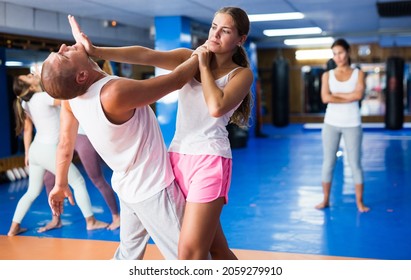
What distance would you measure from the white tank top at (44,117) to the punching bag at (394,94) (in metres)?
9.38

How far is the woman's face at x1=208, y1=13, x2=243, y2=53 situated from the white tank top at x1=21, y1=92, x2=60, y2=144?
8.35 ft

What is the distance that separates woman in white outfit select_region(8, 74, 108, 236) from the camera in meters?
4.41

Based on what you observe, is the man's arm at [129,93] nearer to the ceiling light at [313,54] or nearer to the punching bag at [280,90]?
the punching bag at [280,90]

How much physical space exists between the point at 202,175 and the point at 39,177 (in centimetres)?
275

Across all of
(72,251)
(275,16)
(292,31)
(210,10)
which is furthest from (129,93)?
(292,31)

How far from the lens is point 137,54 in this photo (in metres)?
2.25

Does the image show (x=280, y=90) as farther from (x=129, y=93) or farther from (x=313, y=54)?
(x=129, y=93)

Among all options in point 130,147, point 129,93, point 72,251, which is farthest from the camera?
point 72,251

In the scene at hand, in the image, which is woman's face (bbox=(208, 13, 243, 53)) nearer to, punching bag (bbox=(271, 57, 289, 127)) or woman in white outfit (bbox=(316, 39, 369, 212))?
woman in white outfit (bbox=(316, 39, 369, 212))

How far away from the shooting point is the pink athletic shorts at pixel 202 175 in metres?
2.11

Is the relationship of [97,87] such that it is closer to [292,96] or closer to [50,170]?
[50,170]

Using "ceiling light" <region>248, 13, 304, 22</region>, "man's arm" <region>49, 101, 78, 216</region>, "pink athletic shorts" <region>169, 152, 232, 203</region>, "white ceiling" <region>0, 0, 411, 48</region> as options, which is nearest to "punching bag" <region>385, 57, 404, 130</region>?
"white ceiling" <region>0, 0, 411, 48</region>

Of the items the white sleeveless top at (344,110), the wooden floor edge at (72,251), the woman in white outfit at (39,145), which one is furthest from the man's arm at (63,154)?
the white sleeveless top at (344,110)
